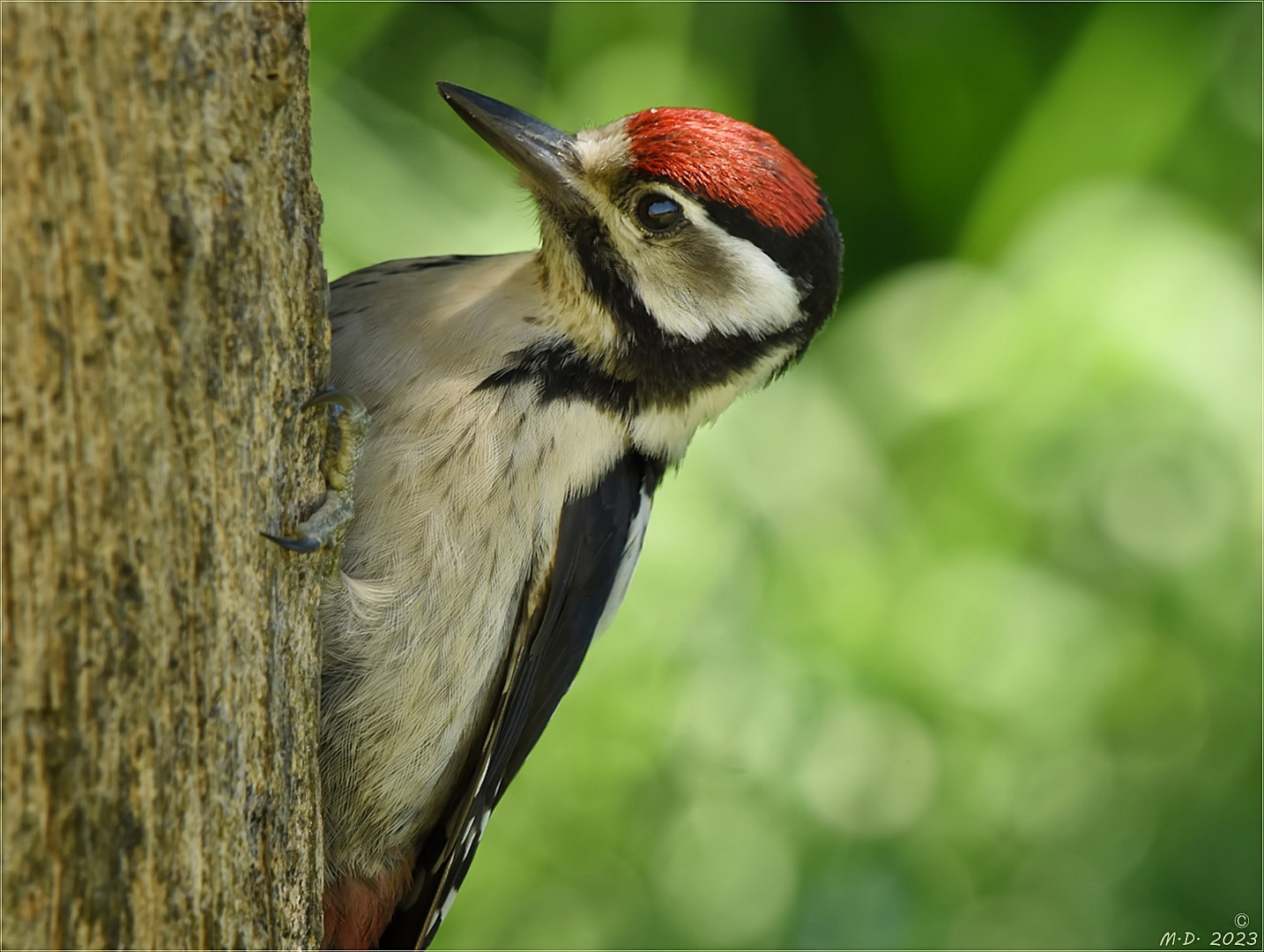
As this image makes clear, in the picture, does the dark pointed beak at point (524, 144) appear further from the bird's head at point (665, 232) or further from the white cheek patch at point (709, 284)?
the white cheek patch at point (709, 284)

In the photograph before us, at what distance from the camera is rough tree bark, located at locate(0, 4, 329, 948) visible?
4.24 ft

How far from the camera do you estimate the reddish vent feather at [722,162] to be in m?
2.23

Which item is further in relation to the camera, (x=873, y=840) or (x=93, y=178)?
(x=873, y=840)

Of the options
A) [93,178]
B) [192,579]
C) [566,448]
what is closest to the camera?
[93,178]

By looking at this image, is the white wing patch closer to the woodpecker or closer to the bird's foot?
the woodpecker

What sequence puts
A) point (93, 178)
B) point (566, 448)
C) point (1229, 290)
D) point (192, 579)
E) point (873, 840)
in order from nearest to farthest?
1. point (93, 178)
2. point (192, 579)
3. point (566, 448)
4. point (873, 840)
5. point (1229, 290)

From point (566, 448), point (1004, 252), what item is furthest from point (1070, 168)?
point (566, 448)

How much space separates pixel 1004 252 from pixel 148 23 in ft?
10.7

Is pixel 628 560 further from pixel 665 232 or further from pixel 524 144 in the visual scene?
pixel 524 144

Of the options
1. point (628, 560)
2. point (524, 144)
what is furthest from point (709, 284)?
point (628, 560)

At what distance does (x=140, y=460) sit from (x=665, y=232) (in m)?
1.23

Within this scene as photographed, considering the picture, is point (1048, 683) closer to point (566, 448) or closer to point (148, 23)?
point (566, 448)

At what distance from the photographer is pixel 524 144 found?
233cm

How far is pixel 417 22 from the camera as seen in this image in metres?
4.02
